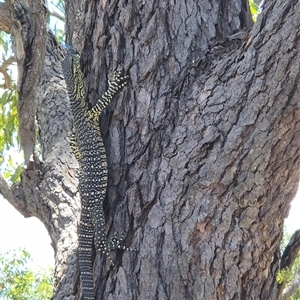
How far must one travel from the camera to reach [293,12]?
214 cm

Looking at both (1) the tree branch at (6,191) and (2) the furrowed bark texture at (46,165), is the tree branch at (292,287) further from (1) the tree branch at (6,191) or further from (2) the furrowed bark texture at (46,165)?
(1) the tree branch at (6,191)

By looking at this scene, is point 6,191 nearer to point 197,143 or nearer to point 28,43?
point 28,43

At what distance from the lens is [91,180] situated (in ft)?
8.80

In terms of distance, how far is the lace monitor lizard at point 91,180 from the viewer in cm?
253

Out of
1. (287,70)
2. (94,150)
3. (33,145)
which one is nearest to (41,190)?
(33,145)

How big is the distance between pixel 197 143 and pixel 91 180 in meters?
0.63

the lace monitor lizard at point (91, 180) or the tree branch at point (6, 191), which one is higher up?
the tree branch at point (6, 191)

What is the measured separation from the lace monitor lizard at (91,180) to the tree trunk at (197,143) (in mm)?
40

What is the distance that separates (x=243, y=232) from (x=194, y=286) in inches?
11.8

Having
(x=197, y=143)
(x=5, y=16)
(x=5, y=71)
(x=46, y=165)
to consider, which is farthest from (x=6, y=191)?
(x=197, y=143)

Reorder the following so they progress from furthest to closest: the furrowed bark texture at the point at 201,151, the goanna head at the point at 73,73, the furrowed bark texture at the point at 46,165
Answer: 1. the furrowed bark texture at the point at 46,165
2. the goanna head at the point at 73,73
3. the furrowed bark texture at the point at 201,151

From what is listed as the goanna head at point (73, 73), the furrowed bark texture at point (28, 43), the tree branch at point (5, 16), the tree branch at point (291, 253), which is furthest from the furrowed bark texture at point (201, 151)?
the tree branch at point (5, 16)

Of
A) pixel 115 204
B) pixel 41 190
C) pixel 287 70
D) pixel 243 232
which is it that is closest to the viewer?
pixel 287 70

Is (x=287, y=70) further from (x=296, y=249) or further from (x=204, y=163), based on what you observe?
(x=296, y=249)
